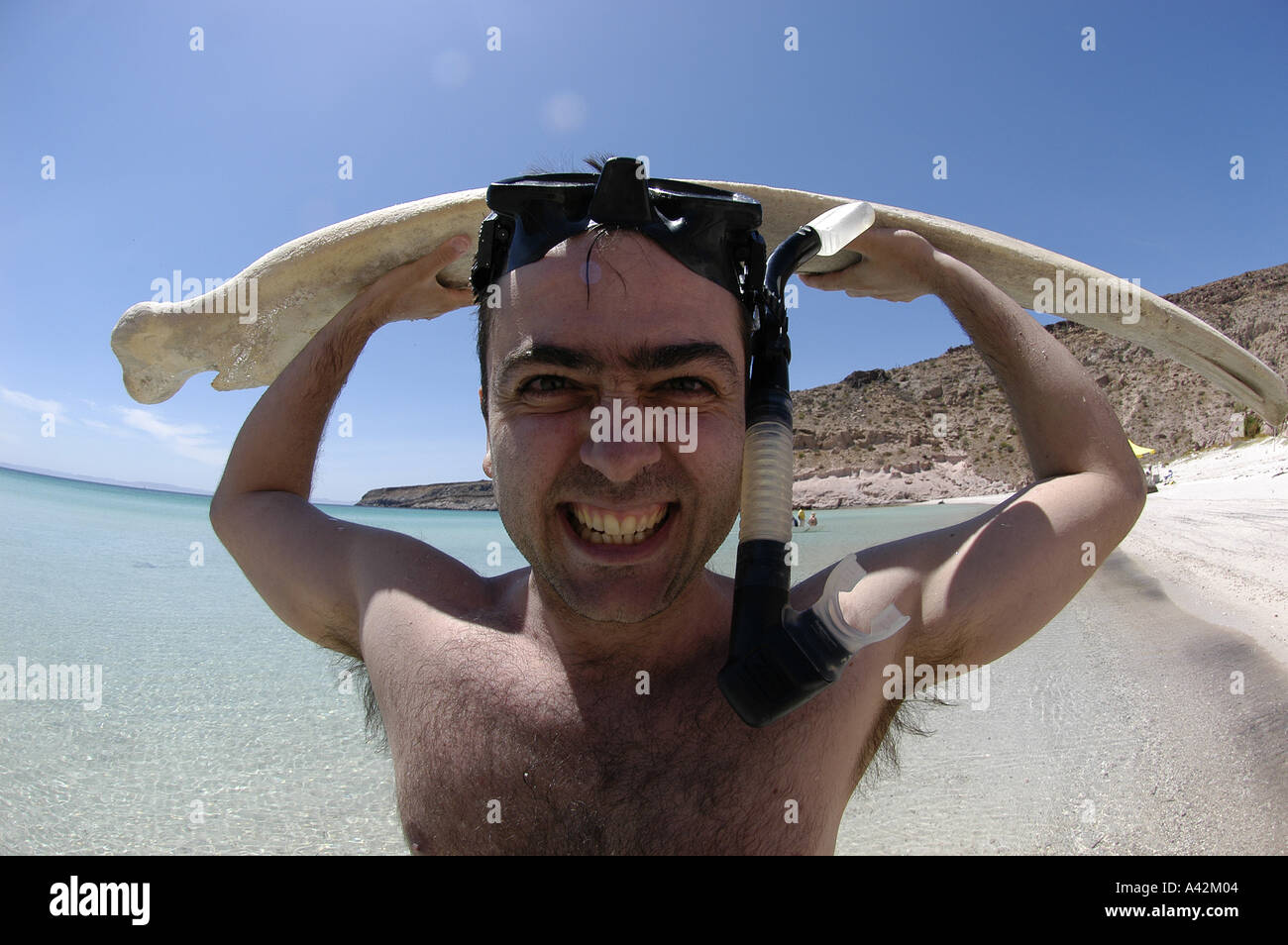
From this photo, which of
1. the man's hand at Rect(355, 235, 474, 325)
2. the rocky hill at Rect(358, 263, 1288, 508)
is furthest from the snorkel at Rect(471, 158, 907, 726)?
the rocky hill at Rect(358, 263, 1288, 508)

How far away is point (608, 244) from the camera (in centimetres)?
134

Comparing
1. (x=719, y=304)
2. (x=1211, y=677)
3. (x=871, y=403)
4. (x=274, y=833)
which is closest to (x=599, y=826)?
(x=719, y=304)

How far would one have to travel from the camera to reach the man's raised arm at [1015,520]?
1.38 m

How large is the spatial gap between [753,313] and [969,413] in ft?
190

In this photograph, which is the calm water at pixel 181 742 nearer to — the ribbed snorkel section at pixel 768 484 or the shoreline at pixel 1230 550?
the ribbed snorkel section at pixel 768 484

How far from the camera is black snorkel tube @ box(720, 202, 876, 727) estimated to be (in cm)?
104

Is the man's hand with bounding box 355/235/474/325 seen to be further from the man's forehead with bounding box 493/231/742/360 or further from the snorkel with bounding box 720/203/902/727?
the snorkel with bounding box 720/203/902/727

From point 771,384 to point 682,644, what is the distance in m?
0.67

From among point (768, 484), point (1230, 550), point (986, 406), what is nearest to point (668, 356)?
point (768, 484)

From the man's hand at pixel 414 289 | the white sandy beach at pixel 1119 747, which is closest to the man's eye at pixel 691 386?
the man's hand at pixel 414 289

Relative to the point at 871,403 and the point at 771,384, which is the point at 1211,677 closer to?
the point at 771,384

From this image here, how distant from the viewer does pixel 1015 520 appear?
144cm

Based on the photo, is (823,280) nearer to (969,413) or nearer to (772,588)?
(772,588)
